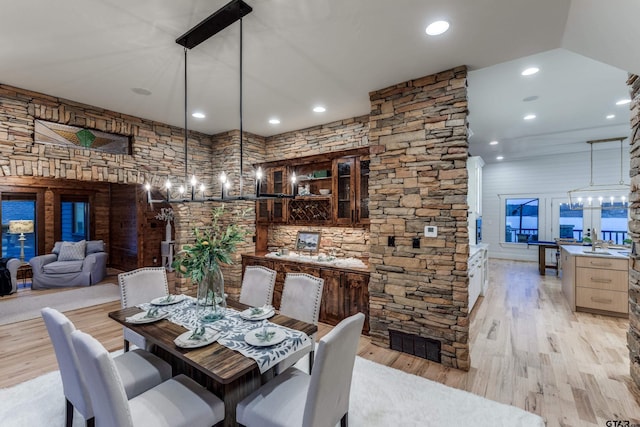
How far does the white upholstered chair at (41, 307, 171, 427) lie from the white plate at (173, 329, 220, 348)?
39 centimetres

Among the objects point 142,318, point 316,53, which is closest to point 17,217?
point 142,318

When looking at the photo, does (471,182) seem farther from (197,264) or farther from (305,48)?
(197,264)

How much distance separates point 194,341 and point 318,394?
3.10 ft

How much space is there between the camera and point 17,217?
741cm

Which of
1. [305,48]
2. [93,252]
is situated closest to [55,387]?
[305,48]

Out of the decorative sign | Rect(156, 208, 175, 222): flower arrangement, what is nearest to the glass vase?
the decorative sign

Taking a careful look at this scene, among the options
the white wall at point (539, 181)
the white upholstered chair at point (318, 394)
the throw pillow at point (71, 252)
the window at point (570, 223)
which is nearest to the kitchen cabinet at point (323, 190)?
the white upholstered chair at point (318, 394)

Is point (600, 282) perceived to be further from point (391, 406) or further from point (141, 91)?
point (141, 91)

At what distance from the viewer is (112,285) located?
20.9 ft

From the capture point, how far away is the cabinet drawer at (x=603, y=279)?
4387 millimetres

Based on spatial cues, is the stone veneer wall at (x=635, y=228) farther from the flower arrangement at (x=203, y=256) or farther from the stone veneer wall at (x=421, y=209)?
the flower arrangement at (x=203, y=256)

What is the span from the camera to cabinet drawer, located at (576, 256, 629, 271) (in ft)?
14.2

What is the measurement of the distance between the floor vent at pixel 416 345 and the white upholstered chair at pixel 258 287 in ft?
4.85

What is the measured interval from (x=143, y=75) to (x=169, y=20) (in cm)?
116
